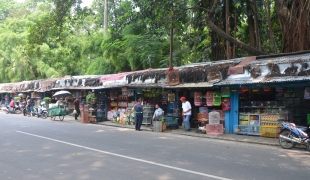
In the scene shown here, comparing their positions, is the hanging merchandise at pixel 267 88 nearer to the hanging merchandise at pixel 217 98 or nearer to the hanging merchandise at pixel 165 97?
the hanging merchandise at pixel 217 98

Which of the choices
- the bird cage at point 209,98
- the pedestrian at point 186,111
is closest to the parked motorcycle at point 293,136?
the bird cage at point 209,98

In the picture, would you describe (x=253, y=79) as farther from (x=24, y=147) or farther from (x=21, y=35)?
(x=21, y=35)

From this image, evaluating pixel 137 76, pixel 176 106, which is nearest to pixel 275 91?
pixel 176 106

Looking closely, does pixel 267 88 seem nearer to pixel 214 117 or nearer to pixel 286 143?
pixel 214 117

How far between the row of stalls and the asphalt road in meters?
2.26

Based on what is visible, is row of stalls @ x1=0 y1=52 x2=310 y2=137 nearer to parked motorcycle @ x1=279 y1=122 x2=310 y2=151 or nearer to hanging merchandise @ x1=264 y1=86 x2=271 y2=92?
hanging merchandise @ x1=264 y1=86 x2=271 y2=92

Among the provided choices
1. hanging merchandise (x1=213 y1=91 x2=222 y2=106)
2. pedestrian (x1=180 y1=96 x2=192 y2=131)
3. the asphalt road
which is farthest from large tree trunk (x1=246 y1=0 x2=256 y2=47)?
the asphalt road

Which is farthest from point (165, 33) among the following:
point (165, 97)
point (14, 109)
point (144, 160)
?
point (14, 109)

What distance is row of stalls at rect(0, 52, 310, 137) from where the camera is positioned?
12156 mm

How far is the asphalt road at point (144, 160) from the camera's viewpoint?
6992 mm

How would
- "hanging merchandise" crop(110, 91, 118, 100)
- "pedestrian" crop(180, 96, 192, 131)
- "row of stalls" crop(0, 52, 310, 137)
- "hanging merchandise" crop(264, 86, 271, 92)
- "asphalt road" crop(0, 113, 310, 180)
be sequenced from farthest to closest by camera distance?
"hanging merchandise" crop(110, 91, 118, 100), "pedestrian" crop(180, 96, 192, 131), "hanging merchandise" crop(264, 86, 271, 92), "row of stalls" crop(0, 52, 310, 137), "asphalt road" crop(0, 113, 310, 180)

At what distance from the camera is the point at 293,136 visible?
35.1 feet

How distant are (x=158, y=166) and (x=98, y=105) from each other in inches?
612

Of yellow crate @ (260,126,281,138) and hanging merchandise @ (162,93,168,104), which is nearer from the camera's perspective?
yellow crate @ (260,126,281,138)
